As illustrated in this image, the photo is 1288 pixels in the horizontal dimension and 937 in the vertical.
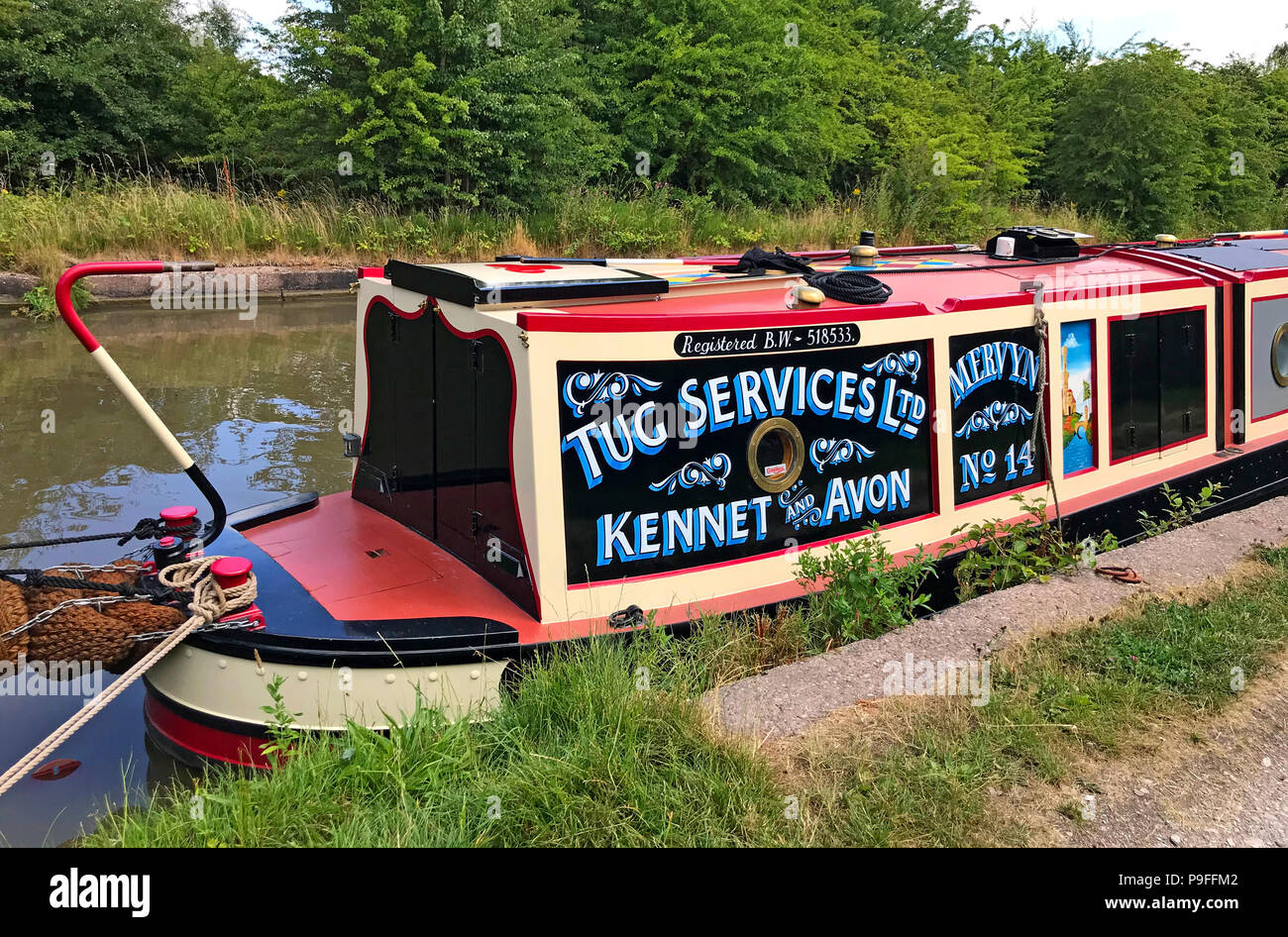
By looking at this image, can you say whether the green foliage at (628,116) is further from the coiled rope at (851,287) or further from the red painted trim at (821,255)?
the coiled rope at (851,287)

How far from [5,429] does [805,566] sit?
22.8 ft

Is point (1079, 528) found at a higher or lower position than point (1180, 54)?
lower

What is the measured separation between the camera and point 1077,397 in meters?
6.30

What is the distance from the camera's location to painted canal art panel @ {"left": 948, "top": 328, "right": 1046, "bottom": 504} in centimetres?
558

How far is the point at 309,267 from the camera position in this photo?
14.7m

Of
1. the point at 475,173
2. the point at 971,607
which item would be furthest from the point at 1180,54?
the point at 971,607

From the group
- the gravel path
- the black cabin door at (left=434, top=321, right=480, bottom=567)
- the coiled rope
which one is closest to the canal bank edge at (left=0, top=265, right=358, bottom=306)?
the black cabin door at (left=434, top=321, right=480, bottom=567)

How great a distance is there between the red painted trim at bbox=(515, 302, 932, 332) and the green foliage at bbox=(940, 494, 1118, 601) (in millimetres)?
1178

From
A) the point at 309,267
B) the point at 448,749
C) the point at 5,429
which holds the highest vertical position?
the point at 309,267

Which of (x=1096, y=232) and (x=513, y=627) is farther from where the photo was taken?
(x=1096, y=232)

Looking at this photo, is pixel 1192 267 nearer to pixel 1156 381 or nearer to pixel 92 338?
pixel 1156 381

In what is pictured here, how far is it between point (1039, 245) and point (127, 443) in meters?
7.23
